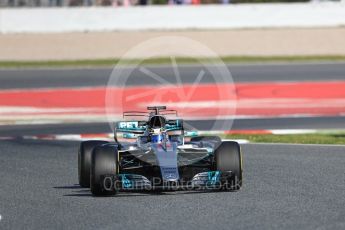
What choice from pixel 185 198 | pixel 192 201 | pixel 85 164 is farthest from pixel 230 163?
pixel 85 164

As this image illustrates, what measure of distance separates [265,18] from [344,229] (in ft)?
93.9

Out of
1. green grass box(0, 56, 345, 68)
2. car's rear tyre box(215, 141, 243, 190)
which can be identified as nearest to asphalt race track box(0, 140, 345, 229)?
car's rear tyre box(215, 141, 243, 190)

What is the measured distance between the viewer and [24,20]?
36.3 meters

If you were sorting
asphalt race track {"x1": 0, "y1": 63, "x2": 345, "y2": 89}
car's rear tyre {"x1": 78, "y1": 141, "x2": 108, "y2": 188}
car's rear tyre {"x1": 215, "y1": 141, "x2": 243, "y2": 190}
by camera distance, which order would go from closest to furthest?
car's rear tyre {"x1": 215, "y1": 141, "x2": 243, "y2": 190} < car's rear tyre {"x1": 78, "y1": 141, "x2": 108, "y2": 188} < asphalt race track {"x1": 0, "y1": 63, "x2": 345, "y2": 89}

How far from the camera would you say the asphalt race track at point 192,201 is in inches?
360

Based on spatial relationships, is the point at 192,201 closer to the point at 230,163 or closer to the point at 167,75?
the point at 230,163

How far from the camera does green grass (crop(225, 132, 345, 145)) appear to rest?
54.7ft

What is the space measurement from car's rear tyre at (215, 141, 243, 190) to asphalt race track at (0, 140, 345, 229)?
109mm

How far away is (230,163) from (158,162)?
751mm

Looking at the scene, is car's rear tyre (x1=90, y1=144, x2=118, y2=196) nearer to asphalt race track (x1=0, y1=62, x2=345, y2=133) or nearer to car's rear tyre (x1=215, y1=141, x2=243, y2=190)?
car's rear tyre (x1=215, y1=141, x2=243, y2=190)

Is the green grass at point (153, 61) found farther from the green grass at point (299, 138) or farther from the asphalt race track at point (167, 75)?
the green grass at point (299, 138)

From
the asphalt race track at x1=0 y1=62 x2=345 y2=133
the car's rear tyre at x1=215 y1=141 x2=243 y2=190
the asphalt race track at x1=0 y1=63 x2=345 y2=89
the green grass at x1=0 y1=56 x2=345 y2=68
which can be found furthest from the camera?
the green grass at x1=0 y1=56 x2=345 y2=68

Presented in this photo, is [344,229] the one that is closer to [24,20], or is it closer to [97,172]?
[97,172]

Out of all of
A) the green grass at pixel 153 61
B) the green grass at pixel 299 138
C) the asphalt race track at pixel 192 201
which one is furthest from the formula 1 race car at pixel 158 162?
the green grass at pixel 153 61
